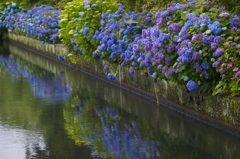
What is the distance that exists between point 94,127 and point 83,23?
222 inches

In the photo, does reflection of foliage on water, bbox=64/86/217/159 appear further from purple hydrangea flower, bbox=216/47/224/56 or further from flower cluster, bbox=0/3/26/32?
flower cluster, bbox=0/3/26/32

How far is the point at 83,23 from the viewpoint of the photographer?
42.7 ft

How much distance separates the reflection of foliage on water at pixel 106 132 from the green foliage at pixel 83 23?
336 cm

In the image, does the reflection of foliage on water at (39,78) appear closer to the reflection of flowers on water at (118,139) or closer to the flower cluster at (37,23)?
the flower cluster at (37,23)

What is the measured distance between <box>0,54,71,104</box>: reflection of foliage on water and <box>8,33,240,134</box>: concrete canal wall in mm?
1022

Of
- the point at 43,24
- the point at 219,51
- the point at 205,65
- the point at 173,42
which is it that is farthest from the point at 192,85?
the point at 43,24

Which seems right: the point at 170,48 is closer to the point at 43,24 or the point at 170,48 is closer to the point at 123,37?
the point at 123,37

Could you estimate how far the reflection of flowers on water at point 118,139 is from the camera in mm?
6301

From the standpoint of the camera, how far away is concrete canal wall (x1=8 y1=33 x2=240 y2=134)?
23.3ft

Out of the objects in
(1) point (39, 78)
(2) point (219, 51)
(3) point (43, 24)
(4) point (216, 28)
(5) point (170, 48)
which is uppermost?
(4) point (216, 28)

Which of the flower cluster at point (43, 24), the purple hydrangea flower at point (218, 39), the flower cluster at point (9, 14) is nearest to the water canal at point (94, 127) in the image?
the purple hydrangea flower at point (218, 39)

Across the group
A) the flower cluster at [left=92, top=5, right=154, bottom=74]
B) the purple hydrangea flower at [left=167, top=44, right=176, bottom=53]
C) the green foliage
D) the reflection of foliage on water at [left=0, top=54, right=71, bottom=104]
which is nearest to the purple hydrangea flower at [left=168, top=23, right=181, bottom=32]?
the purple hydrangea flower at [left=167, top=44, right=176, bottom=53]

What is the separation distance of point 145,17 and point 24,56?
26.0ft

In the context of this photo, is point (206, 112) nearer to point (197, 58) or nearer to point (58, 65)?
point (197, 58)
